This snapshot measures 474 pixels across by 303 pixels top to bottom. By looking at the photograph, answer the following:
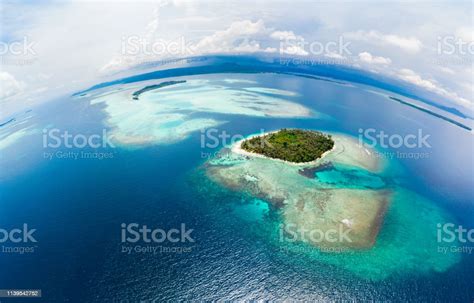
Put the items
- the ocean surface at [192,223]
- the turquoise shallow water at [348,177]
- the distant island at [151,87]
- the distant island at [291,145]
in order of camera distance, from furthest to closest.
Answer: the distant island at [151,87] < the distant island at [291,145] < the turquoise shallow water at [348,177] < the ocean surface at [192,223]

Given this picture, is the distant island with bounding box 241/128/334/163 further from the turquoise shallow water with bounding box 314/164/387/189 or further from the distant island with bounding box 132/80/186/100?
the distant island with bounding box 132/80/186/100

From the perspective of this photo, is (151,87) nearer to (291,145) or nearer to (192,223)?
(291,145)

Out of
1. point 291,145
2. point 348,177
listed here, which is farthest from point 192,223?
point 348,177

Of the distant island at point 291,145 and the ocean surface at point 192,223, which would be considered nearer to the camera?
the ocean surface at point 192,223

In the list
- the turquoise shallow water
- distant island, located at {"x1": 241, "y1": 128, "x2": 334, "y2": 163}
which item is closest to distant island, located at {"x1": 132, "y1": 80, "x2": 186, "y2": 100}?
distant island, located at {"x1": 241, "y1": 128, "x2": 334, "y2": 163}

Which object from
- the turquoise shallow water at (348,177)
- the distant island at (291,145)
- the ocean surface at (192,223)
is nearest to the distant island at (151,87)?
the ocean surface at (192,223)

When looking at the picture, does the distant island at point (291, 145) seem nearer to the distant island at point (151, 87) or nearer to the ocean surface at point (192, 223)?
the ocean surface at point (192, 223)
